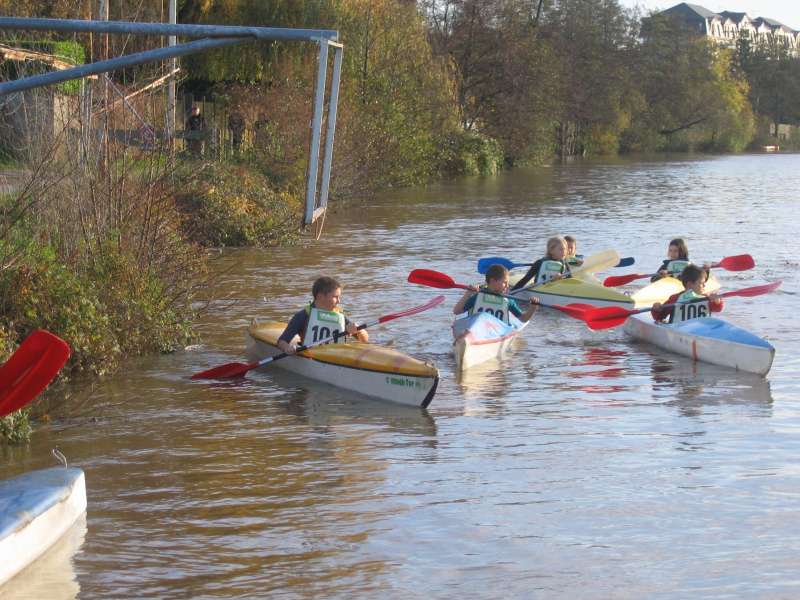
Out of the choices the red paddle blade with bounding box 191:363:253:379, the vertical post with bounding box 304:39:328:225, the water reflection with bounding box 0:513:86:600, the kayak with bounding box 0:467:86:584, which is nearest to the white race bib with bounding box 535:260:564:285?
the red paddle blade with bounding box 191:363:253:379

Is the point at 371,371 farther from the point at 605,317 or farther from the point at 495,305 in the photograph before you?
Answer: the point at 605,317

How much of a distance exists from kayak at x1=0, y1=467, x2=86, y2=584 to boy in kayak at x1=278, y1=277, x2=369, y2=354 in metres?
3.50

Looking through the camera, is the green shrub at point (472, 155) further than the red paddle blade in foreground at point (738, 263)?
Yes

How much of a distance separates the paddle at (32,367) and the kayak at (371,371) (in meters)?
3.50

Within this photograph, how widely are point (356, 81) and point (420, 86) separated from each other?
628 centimetres

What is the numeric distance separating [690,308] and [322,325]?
3.94m

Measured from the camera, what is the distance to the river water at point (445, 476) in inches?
227

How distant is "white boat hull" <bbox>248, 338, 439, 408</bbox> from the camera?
892 centimetres

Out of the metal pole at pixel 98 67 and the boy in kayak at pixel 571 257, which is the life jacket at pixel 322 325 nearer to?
the metal pole at pixel 98 67

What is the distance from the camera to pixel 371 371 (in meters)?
9.21

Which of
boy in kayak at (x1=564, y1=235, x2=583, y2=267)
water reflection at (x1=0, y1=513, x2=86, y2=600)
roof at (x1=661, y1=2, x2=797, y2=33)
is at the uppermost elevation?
roof at (x1=661, y1=2, x2=797, y2=33)

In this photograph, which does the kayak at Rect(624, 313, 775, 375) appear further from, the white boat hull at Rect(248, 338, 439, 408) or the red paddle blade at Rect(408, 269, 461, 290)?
the white boat hull at Rect(248, 338, 439, 408)

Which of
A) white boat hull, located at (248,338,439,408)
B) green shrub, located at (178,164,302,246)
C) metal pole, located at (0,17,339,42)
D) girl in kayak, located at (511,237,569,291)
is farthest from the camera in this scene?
green shrub, located at (178,164,302,246)

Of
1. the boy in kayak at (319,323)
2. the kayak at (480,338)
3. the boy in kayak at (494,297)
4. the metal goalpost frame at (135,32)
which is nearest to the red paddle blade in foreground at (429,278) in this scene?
the boy in kayak at (494,297)
